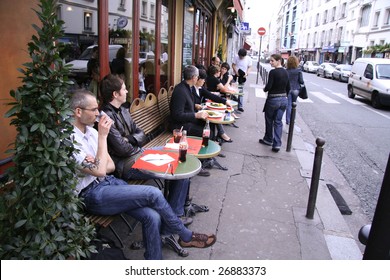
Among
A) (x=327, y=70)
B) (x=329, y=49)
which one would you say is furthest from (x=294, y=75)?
(x=329, y=49)

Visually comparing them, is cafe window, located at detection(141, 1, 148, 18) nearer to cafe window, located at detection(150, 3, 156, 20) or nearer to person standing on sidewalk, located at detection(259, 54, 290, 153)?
cafe window, located at detection(150, 3, 156, 20)

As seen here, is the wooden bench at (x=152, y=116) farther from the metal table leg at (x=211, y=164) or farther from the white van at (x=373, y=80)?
the white van at (x=373, y=80)

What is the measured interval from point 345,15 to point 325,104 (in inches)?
1330

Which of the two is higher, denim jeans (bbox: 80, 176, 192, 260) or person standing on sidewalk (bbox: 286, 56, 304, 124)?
person standing on sidewalk (bbox: 286, 56, 304, 124)

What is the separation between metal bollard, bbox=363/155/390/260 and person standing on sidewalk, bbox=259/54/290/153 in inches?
192

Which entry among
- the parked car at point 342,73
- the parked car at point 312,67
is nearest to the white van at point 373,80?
the parked car at point 342,73

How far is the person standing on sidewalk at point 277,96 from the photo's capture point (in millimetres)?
6242

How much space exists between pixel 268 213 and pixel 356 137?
5.59 m

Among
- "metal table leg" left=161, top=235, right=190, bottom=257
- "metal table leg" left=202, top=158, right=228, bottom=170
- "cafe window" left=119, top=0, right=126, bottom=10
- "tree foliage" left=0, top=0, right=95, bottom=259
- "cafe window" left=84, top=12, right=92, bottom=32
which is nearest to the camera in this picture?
"tree foliage" left=0, top=0, right=95, bottom=259

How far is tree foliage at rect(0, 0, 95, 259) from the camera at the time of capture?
1729 mm

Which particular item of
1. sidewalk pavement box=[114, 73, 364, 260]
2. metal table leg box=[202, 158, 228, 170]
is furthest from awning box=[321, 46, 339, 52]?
metal table leg box=[202, 158, 228, 170]

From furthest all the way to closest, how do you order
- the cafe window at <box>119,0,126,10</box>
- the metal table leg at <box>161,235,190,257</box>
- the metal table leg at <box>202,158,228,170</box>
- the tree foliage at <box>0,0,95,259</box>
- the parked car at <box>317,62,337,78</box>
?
the parked car at <box>317,62,337,78</box>
the metal table leg at <box>202,158,228,170</box>
the cafe window at <box>119,0,126,10</box>
the metal table leg at <box>161,235,190,257</box>
the tree foliage at <box>0,0,95,259</box>

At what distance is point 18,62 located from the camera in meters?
2.68

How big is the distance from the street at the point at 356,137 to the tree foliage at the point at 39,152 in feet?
13.5
